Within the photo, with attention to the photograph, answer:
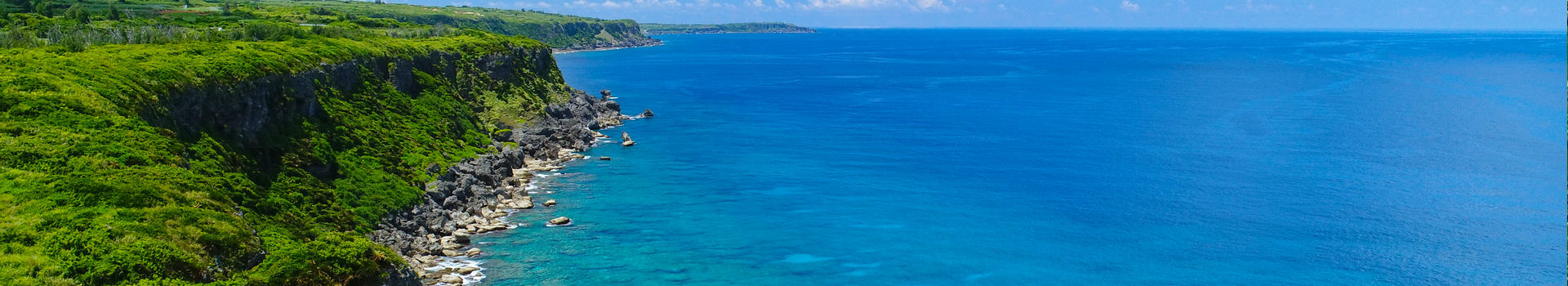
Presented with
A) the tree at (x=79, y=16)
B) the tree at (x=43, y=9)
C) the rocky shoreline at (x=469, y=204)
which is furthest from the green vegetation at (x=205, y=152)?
the tree at (x=43, y=9)

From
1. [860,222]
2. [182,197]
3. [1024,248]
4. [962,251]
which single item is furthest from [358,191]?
[1024,248]

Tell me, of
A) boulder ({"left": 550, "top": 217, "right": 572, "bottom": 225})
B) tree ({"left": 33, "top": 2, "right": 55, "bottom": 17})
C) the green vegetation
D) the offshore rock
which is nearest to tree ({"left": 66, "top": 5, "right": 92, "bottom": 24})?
tree ({"left": 33, "top": 2, "right": 55, "bottom": 17})

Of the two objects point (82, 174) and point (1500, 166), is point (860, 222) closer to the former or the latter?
point (82, 174)

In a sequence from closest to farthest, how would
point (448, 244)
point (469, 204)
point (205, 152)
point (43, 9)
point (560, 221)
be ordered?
1. point (205, 152)
2. point (448, 244)
3. point (560, 221)
4. point (469, 204)
5. point (43, 9)

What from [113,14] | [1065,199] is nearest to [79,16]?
[113,14]

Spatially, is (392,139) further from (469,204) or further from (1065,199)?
(1065,199)

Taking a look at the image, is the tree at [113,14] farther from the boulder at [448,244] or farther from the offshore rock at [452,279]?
the offshore rock at [452,279]
